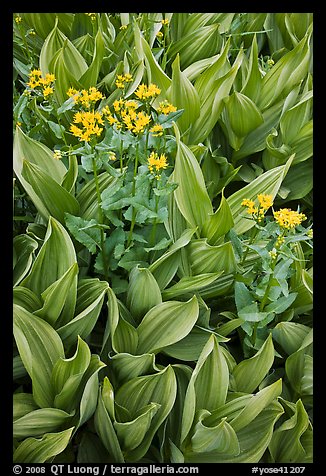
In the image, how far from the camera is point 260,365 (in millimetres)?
1285

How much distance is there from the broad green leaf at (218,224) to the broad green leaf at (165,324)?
0.73 ft

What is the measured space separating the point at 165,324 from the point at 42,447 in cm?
36

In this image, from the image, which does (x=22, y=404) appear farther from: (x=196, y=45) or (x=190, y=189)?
(x=196, y=45)

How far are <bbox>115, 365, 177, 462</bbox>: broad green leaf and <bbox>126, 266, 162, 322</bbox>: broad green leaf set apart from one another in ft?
0.56

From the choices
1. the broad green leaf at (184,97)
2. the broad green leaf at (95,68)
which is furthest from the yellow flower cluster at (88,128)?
the broad green leaf at (95,68)

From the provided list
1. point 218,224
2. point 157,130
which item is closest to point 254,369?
point 218,224

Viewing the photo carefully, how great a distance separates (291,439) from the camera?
4.28 ft

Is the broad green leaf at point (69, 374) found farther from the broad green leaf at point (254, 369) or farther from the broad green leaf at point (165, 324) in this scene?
the broad green leaf at point (254, 369)

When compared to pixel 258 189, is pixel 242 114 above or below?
above

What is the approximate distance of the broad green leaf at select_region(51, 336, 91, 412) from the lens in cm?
116

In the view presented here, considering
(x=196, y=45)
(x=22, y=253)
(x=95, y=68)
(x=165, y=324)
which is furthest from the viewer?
(x=196, y=45)

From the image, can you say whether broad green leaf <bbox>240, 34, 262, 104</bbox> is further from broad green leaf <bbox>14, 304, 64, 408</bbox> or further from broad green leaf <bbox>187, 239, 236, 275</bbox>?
broad green leaf <bbox>14, 304, 64, 408</bbox>

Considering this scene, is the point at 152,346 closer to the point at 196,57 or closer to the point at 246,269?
the point at 246,269

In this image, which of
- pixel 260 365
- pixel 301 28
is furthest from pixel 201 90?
pixel 260 365
